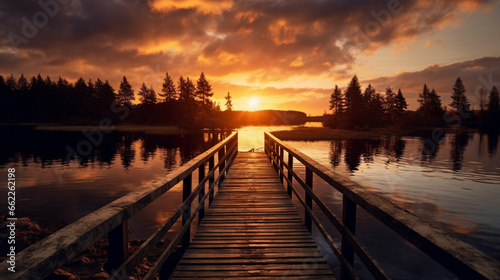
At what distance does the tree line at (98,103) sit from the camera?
7800 cm

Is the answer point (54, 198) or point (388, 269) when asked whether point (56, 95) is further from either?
point (388, 269)

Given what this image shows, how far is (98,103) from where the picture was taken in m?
79.4

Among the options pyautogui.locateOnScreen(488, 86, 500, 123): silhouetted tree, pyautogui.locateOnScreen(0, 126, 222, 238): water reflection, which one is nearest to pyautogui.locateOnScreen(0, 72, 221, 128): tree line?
pyautogui.locateOnScreen(0, 126, 222, 238): water reflection

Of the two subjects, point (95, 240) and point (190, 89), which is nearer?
point (95, 240)

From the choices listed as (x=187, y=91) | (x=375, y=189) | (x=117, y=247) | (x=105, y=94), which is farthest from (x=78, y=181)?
(x=105, y=94)

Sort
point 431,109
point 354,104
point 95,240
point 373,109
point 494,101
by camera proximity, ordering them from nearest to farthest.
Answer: point 95,240, point 354,104, point 373,109, point 431,109, point 494,101

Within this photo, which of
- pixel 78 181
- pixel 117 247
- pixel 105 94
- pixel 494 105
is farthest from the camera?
pixel 494 105

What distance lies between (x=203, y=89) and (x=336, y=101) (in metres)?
39.0

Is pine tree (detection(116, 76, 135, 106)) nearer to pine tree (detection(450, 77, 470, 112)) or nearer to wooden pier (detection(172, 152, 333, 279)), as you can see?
wooden pier (detection(172, 152, 333, 279))

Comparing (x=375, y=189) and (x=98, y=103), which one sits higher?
(x=98, y=103)

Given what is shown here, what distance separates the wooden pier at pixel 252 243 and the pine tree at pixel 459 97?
103m

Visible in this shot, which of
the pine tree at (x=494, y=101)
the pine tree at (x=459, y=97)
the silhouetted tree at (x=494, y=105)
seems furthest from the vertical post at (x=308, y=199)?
the pine tree at (x=494, y=101)

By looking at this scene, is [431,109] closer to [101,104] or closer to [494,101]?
[494,101]

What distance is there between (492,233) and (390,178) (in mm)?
8361
